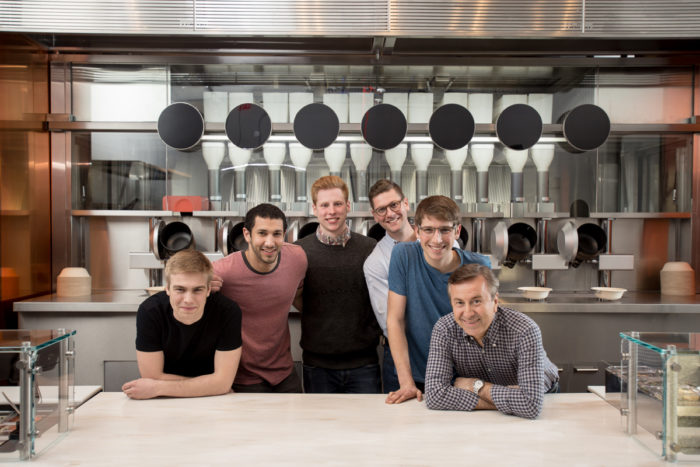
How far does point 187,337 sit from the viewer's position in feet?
6.59

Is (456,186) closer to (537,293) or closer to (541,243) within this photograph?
(541,243)

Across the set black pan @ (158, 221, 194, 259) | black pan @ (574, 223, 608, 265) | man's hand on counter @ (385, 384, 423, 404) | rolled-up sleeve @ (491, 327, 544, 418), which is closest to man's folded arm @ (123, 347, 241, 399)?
man's hand on counter @ (385, 384, 423, 404)

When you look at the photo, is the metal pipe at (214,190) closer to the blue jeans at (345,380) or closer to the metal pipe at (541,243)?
the blue jeans at (345,380)

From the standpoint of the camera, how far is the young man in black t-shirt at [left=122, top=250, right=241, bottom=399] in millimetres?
1923

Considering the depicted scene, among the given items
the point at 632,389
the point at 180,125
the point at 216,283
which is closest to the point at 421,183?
the point at 180,125

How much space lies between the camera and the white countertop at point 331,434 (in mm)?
1397

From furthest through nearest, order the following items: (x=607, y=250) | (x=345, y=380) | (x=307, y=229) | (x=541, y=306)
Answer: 1. (x=607, y=250)
2. (x=307, y=229)
3. (x=541, y=306)
4. (x=345, y=380)

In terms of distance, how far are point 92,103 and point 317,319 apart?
226cm

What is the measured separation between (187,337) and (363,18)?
2.18m

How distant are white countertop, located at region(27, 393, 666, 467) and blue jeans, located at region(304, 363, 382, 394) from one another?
67cm

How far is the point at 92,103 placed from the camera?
12.2 ft

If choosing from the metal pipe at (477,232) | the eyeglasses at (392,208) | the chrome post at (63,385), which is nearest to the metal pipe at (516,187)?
the metal pipe at (477,232)

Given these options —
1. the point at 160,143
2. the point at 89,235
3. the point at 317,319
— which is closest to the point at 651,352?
the point at 317,319

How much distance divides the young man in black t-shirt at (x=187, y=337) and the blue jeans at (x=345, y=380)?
2.13 ft
